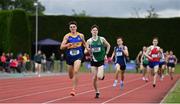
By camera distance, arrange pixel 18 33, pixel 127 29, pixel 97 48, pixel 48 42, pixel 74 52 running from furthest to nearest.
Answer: pixel 127 29 → pixel 48 42 → pixel 18 33 → pixel 97 48 → pixel 74 52

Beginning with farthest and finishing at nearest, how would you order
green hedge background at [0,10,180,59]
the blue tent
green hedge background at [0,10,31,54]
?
green hedge background at [0,10,180,59], the blue tent, green hedge background at [0,10,31,54]

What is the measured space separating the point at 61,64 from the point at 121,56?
27.7m

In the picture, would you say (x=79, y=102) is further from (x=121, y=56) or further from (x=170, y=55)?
(x=170, y=55)

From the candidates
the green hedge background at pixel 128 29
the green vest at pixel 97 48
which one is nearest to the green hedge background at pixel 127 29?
the green hedge background at pixel 128 29

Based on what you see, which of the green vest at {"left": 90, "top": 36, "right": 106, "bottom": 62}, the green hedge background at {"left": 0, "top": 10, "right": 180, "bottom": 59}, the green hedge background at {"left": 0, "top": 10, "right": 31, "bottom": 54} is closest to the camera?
the green vest at {"left": 90, "top": 36, "right": 106, "bottom": 62}

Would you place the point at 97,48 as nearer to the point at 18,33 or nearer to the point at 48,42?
the point at 18,33

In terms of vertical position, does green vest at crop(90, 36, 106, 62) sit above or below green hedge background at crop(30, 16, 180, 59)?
below

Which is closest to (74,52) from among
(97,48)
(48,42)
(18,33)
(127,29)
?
(97,48)

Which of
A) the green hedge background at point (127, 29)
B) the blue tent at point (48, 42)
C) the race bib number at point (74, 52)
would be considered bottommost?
the race bib number at point (74, 52)

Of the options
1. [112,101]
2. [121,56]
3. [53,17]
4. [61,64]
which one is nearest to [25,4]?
[53,17]

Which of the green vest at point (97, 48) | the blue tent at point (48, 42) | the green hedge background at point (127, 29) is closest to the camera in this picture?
the green vest at point (97, 48)

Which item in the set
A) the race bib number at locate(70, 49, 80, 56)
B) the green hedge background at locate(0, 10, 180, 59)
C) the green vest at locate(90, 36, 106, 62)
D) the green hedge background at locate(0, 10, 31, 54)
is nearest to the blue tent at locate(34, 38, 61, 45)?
the green hedge background at locate(0, 10, 180, 59)

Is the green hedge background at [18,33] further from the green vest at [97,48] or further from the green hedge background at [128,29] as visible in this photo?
the green vest at [97,48]

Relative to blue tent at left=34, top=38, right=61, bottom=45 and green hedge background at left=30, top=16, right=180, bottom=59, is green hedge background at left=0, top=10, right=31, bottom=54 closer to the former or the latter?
blue tent at left=34, top=38, right=61, bottom=45
